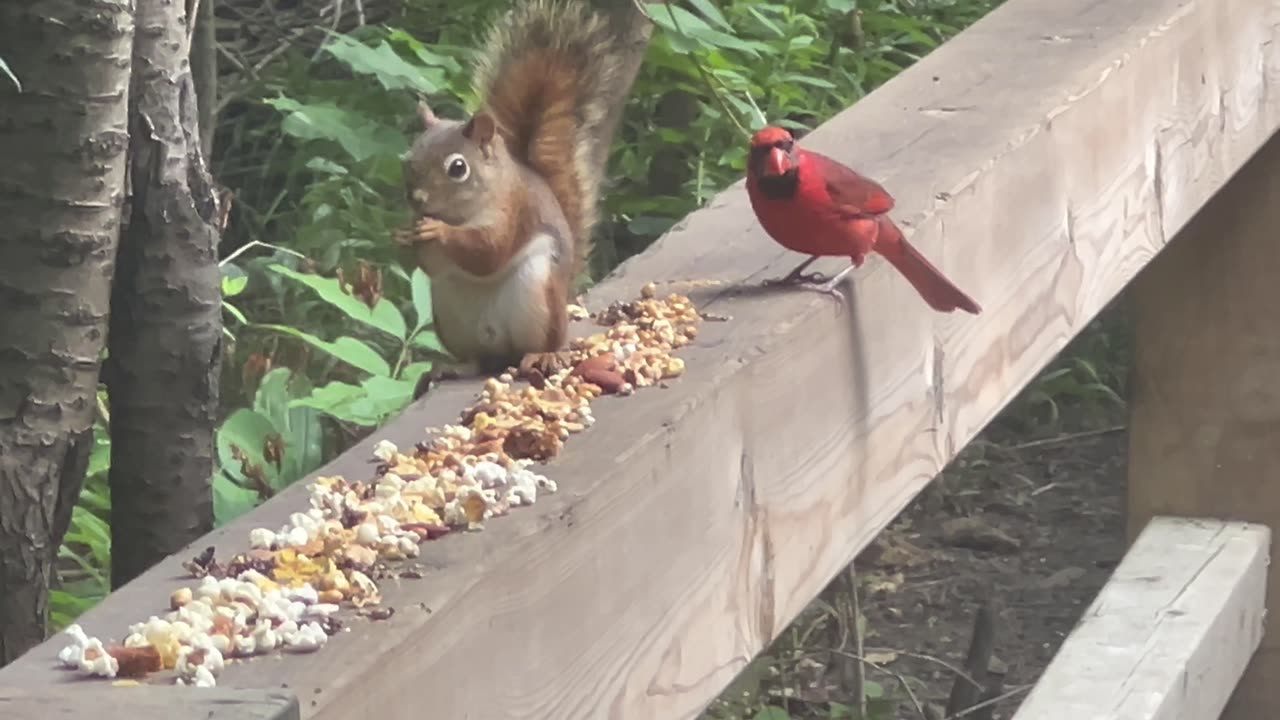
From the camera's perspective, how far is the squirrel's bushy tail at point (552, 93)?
1277 mm

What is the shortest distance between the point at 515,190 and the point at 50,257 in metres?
0.37

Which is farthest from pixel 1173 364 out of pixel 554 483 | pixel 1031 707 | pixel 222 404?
pixel 554 483

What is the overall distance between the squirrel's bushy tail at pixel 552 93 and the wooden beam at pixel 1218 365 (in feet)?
2.93

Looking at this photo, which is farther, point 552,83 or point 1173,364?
point 1173,364

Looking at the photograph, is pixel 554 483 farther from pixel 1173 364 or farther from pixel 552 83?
pixel 1173 364

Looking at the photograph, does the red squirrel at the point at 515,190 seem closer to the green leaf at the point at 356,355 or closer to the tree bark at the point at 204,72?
the green leaf at the point at 356,355

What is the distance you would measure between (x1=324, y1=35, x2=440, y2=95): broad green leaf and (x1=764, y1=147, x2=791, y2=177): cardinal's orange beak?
779 millimetres

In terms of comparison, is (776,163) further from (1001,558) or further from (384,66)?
(1001,558)

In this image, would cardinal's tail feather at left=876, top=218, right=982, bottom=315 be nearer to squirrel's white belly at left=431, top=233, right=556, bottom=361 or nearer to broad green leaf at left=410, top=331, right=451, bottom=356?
squirrel's white belly at left=431, top=233, right=556, bottom=361

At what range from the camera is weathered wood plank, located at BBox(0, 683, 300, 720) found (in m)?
→ 0.59

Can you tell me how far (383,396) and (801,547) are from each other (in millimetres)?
396

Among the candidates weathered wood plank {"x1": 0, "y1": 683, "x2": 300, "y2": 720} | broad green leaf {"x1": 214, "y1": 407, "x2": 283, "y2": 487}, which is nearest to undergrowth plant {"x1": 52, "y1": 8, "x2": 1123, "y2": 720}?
broad green leaf {"x1": 214, "y1": 407, "x2": 283, "y2": 487}

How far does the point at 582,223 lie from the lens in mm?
1309

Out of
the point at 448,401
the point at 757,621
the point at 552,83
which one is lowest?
the point at 757,621
